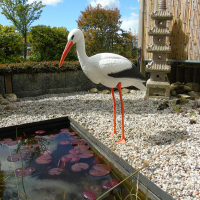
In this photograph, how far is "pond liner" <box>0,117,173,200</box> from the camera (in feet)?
5.22

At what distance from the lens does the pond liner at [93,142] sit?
1592 mm

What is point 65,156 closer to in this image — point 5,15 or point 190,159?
point 190,159

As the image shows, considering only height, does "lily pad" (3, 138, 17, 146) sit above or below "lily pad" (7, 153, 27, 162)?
above

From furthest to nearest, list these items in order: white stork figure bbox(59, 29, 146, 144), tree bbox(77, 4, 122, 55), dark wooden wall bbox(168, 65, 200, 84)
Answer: tree bbox(77, 4, 122, 55) → dark wooden wall bbox(168, 65, 200, 84) → white stork figure bbox(59, 29, 146, 144)

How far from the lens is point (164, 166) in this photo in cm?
191

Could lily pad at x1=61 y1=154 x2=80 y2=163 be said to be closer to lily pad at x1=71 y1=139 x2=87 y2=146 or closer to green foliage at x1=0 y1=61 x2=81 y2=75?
lily pad at x1=71 y1=139 x2=87 y2=146

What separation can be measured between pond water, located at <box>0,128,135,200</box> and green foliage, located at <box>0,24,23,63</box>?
14.5ft

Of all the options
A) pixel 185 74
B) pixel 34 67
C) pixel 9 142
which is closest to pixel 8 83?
pixel 34 67

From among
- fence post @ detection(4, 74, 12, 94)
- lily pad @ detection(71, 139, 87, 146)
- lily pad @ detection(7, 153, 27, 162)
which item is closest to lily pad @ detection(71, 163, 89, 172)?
lily pad @ detection(71, 139, 87, 146)

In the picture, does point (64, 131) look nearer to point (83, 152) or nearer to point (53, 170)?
point (83, 152)

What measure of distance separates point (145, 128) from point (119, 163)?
3.18 ft

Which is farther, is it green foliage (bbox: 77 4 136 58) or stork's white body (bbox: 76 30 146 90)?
green foliage (bbox: 77 4 136 58)

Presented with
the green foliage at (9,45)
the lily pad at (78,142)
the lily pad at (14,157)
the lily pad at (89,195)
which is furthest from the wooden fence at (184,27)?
the green foliage at (9,45)

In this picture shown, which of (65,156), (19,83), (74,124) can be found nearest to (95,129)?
(74,124)
